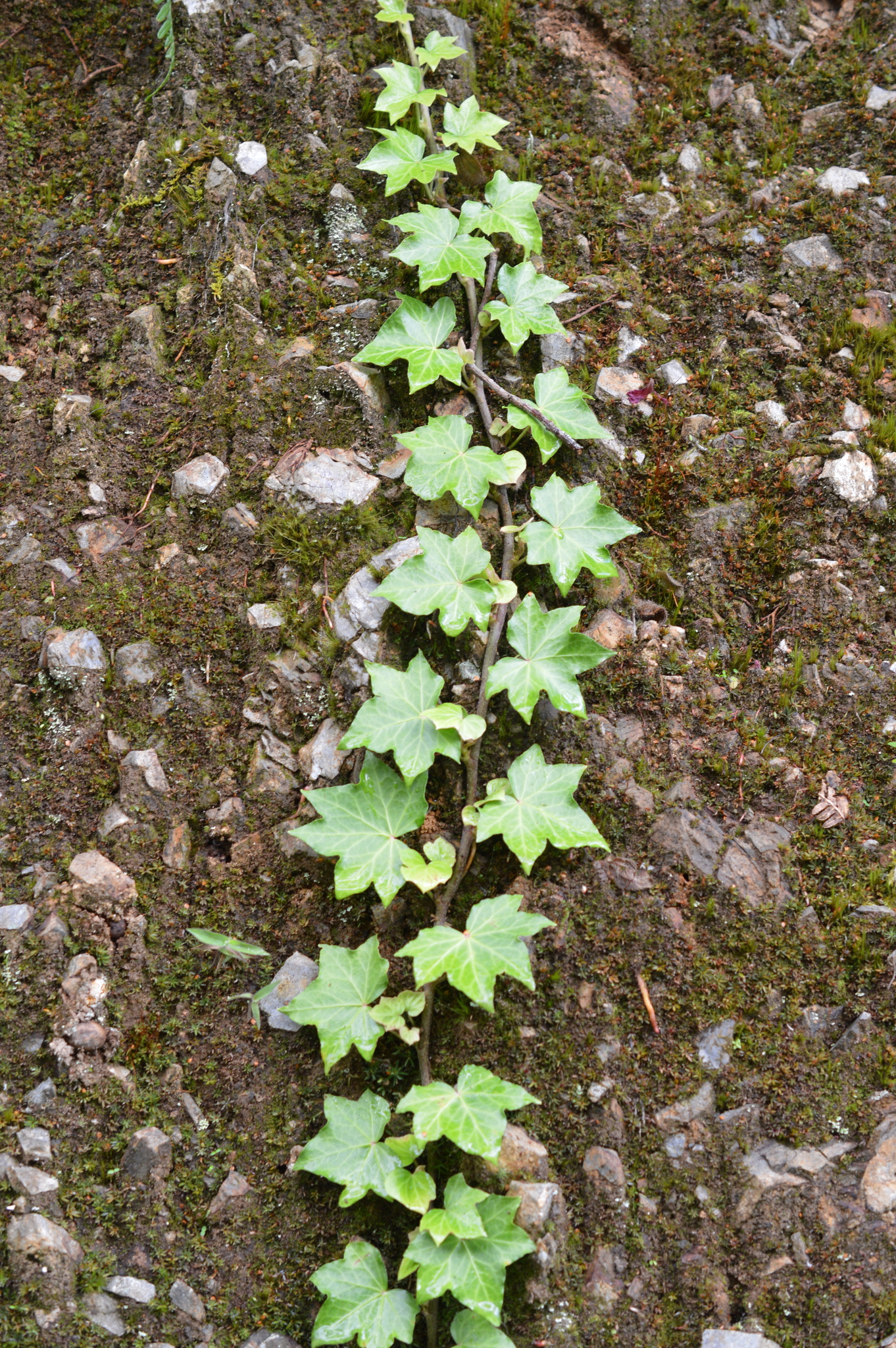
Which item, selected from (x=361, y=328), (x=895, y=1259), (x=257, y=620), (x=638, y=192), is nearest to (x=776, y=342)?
(x=638, y=192)

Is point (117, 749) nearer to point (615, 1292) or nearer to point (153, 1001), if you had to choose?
point (153, 1001)

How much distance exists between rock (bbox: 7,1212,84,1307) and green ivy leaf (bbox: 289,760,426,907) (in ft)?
2.93

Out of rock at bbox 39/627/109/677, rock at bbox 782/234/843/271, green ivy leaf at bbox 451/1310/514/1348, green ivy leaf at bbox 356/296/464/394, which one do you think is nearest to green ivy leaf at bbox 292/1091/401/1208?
green ivy leaf at bbox 451/1310/514/1348

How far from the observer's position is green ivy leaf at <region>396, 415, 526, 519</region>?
2.24 metres

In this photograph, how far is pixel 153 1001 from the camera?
206 centimetres

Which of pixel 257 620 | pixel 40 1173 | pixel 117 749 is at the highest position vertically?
pixel 257 620

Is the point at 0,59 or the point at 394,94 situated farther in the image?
the point at 0,59

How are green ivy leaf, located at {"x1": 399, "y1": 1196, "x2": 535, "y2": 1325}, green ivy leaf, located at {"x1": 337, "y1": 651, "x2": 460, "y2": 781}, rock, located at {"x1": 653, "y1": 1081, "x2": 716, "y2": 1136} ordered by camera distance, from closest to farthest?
green ivy leaf, located at {"x1": 399, "y1": 1196, "x2": 535, "y2": 1325} < rock, located at {"x1": 653, "y1": 1081, "x2": 716, "y2": 1136} < green ivy leaf, located at {"x1": 337, "y1": 651, "x2": 460, "y2": 781}

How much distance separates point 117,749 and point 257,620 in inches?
19.3

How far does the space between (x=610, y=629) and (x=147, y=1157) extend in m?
1.67

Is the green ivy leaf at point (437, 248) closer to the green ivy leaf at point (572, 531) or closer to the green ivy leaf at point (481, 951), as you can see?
the green ivy leaf at point (572, 531)

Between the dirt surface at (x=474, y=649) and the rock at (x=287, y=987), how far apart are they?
0.09 ft

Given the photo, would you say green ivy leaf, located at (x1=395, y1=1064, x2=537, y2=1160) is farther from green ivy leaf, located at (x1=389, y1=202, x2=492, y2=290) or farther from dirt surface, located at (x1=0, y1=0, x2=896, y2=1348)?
green ivy leaf, located at (x1=389, y1=202, x2=492, y2=290)

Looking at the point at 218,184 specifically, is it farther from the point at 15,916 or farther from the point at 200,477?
the point at 15,916
